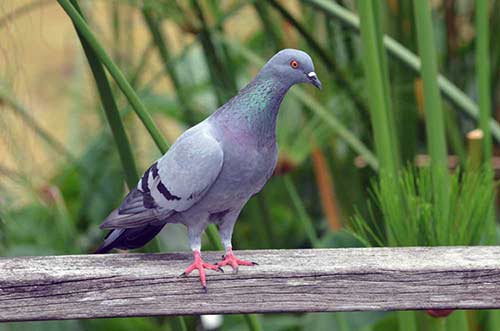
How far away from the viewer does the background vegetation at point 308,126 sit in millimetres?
1062

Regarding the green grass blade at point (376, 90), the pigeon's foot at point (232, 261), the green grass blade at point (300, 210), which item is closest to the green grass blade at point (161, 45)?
the green grass blade at point (300, 210)

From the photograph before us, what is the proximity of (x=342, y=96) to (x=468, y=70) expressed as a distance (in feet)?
1.49

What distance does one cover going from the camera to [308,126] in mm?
1628

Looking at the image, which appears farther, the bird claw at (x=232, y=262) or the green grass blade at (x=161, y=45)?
the green grass blade at (x=161, y=45)

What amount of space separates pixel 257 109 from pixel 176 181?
121 millimetres

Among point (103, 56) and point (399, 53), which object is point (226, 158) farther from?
point (399, 53)

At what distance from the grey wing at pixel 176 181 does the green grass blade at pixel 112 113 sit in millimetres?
52

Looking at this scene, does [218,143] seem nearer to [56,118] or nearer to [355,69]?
[355,69]

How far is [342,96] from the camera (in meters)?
1.73

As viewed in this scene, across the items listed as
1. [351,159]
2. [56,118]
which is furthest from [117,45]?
[56,118]

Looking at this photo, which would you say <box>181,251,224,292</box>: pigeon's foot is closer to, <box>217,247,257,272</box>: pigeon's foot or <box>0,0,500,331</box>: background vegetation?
<box>217,247,257,272</box>: pigeon's foot

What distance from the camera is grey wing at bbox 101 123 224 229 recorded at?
939 millimetres

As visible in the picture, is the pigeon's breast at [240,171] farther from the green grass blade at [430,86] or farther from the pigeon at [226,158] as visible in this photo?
the green grass blade at [430,86]

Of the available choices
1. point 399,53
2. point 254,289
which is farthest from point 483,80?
point 254,289
